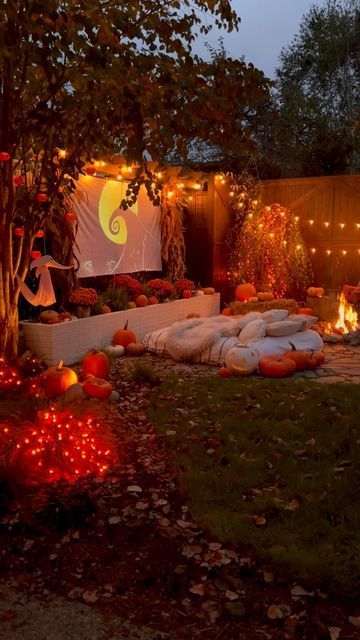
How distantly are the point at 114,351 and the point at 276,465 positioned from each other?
4.06m

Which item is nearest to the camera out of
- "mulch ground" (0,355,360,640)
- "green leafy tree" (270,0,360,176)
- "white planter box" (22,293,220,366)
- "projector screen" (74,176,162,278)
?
"mulch ground" (0,355,360,640)

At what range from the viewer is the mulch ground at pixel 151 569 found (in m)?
2.42

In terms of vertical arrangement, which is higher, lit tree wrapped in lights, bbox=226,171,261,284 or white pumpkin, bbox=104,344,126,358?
lit tree wrapped in lights, bbox=226,171,261,284

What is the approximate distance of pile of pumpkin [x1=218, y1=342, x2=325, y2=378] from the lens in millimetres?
6480

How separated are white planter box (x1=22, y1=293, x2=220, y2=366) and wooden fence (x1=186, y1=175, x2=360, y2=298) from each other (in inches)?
73.0

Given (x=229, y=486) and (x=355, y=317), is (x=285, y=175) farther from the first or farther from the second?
(x=229, y=486)

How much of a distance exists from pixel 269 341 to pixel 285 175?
9.20 meters

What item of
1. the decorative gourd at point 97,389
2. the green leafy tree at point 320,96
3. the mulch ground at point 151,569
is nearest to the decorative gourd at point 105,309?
the decorative gourd at point 97,389

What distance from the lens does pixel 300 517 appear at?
3.28 meters

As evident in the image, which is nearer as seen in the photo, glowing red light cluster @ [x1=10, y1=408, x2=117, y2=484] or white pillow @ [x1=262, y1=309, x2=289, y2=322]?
glowing red light cluster @ [x1=10, y1=408, x2=117, y2=484]

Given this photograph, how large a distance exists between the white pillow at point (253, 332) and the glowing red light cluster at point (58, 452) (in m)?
3.22

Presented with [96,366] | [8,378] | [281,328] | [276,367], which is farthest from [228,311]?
[8,378]

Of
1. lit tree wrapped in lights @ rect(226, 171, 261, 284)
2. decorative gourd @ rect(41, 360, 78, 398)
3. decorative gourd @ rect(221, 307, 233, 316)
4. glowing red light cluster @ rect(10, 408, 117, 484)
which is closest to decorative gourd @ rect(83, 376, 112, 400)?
decorative gourd @ rect(41, 360, 78, 398)

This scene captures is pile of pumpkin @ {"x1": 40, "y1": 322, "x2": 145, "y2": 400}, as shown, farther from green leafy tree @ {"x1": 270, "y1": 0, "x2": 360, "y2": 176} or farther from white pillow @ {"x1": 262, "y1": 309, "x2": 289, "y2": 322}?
green leafy tree @ {"x1": 270, "y1": 0, "x2": 360, "y2": 176}
